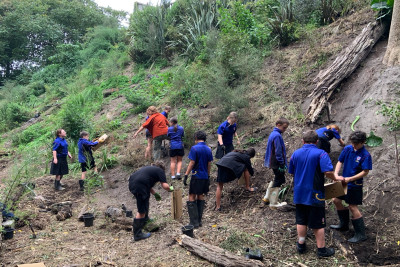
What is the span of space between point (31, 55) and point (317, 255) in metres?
32.6

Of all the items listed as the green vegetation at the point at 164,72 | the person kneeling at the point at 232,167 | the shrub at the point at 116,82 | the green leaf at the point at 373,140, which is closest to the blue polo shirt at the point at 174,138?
the green vegetation at the point at 164,72

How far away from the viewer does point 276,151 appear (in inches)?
234

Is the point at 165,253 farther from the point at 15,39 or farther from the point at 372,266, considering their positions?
the point at 15,39

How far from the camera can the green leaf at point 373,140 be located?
6.46 meters

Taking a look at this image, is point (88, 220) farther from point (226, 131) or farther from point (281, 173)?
point (281, 173)

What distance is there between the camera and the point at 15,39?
1193 inches

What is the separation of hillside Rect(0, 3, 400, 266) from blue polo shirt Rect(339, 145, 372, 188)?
34.9 inches

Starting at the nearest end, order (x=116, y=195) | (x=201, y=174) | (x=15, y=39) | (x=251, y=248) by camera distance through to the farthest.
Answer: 1. (x=251, y=248)
2. (x=201, y=174)
3. (x=116, y=195)
4. (x=15, y=39)

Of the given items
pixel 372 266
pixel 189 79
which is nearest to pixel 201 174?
pixel 372 266

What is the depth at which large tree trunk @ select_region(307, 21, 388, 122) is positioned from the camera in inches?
318

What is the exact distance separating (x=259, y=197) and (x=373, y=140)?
7.78 feet

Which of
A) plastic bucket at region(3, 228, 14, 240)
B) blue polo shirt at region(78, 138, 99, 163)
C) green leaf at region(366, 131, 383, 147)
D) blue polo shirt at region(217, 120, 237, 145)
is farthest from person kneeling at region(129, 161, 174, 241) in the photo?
green leaf at region(366, 131, 383, 147)

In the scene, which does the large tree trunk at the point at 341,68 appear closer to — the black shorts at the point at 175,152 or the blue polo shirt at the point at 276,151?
the blue polo shirt at the point at 276,151

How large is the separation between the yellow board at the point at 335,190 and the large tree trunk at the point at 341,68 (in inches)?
131
